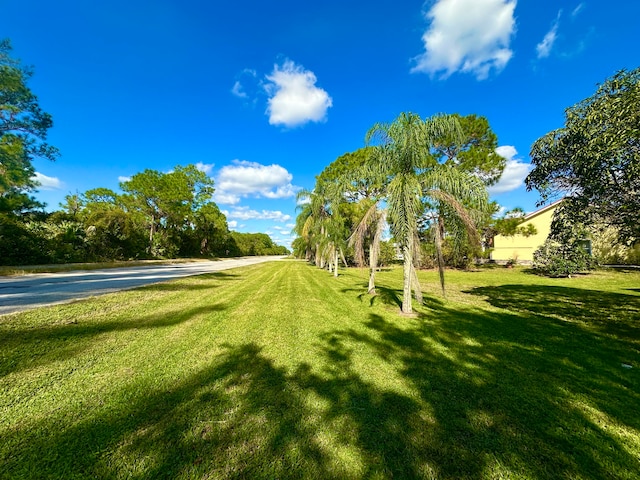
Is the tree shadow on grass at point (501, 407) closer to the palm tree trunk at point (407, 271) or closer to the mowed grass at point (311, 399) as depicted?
the mowed grass at point (311, 399)

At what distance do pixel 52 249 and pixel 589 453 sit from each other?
92.8 ft

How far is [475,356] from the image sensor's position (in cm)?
390

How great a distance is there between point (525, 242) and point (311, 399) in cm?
3060

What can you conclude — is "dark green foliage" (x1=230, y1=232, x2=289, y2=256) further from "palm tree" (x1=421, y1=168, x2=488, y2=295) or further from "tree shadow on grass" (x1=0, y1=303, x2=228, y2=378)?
"palm tree" (x1=421, y1=168, x2=488, y2=295)

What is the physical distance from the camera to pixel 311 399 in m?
2.67

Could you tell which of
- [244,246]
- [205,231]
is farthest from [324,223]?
[244,246]

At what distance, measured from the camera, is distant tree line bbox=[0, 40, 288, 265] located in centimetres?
1734

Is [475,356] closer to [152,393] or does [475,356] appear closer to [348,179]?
[152,393]

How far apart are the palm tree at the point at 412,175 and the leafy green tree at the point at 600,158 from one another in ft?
6.99

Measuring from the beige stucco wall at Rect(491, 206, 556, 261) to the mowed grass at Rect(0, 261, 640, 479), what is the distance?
23161 millimetres

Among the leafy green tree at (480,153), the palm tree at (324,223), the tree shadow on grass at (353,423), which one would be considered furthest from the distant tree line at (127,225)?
the leafy green tree at (480,153)

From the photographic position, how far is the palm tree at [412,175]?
5672mm

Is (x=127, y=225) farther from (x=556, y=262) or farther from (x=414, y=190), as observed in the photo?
(x=556, y=262)

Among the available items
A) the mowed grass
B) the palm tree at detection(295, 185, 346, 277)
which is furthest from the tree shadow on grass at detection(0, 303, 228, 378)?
the palm tree at detection(295, 185, 346, 277)
